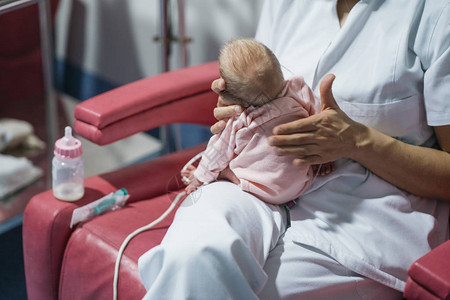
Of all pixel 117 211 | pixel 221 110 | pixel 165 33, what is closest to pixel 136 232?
pixel 117 211

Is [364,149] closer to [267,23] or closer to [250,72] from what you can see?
[250,72]

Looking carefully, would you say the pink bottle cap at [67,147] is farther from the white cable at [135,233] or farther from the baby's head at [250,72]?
the baby's head at [250,72]

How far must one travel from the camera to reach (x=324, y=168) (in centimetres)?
132

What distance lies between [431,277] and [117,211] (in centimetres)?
75

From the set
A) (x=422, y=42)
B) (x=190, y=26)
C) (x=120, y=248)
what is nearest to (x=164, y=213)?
(x=120, y=248)

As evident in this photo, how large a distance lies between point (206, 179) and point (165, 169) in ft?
0.97

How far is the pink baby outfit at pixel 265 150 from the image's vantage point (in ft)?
3.90

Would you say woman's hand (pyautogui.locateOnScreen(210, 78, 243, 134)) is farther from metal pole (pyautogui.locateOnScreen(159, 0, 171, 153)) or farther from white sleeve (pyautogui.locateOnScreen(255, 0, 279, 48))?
metal pole (pyautogui.locateOnScreen(159, 0, 171, 153))

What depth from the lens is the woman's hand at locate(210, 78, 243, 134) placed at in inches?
45.6

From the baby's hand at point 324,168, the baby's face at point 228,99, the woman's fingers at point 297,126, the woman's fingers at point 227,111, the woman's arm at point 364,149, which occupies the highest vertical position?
the baby's face at point 228,99

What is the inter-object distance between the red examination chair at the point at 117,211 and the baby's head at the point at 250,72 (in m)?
0.42

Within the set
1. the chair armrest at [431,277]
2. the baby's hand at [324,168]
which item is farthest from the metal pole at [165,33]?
the chair armrest at [431,277]

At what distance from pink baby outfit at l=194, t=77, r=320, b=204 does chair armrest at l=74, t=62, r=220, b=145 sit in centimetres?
30

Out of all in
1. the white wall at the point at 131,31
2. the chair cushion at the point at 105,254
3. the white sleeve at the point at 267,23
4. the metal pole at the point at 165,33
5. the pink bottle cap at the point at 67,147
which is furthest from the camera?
the white wall at the point at 131,31
